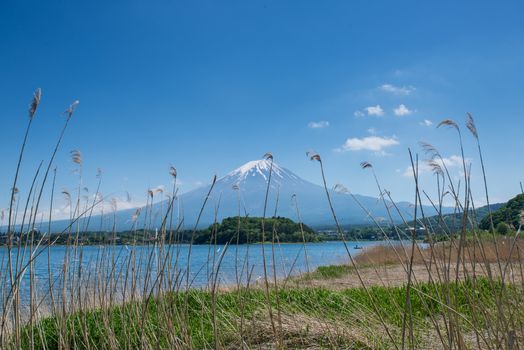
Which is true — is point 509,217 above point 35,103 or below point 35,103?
below

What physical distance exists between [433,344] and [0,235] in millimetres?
2993

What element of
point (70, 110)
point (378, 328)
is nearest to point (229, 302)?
point (378, 328)

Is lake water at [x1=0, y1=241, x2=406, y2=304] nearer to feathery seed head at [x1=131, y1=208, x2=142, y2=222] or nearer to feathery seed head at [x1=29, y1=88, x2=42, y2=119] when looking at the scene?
feathery seed head at [x1=131, y1=208, x2=142, y2=222]

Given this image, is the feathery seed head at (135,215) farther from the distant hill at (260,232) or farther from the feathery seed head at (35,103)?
the feathery seed head at (35,103)

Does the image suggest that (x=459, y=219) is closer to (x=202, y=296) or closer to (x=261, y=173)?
(x=202, y=296)

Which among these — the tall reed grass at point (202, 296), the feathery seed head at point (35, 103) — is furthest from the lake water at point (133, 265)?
the feathery seed head at point (35, 103)

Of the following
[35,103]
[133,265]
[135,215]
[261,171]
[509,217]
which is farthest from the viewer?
[261,171]

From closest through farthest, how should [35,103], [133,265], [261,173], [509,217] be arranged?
[35,103] < [509,217] < [133,265] < [261,173]

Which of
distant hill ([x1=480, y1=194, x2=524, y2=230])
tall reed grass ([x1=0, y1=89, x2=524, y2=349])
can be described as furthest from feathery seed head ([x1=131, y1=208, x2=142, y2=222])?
distant hill ([x1=480, y1=194, x2=524, y2=230])

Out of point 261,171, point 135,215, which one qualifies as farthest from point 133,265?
point 261,171

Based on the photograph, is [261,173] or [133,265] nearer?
[133,265]

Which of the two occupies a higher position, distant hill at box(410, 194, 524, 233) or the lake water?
distant hill at box(410, 194, 524, 233)

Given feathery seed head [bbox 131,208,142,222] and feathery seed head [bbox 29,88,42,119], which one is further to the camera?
feathery seed head [bbox 131,208,142,222]

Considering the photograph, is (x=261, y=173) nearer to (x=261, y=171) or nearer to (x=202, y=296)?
(x=261, y=171)
